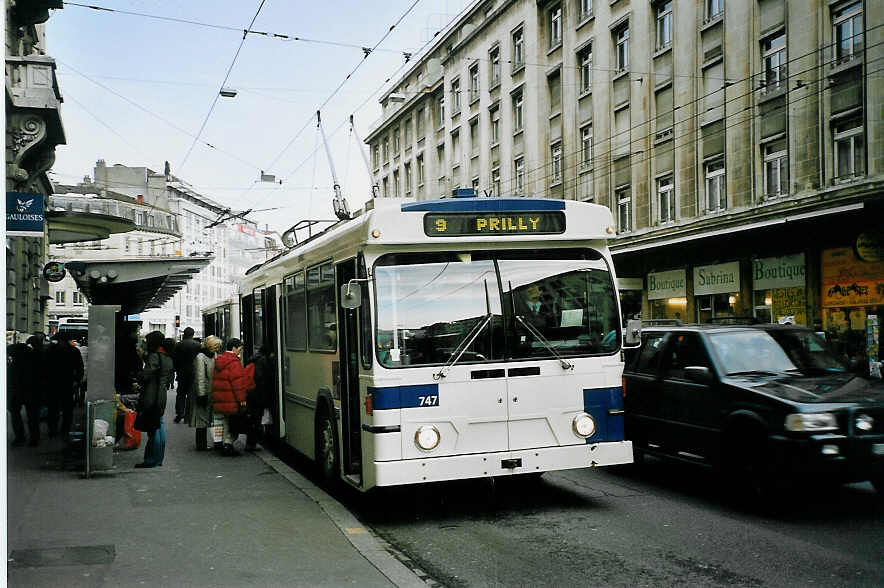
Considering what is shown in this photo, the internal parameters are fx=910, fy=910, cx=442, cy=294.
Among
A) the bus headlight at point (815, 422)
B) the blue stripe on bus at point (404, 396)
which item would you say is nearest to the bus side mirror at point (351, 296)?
the blue stripe on bus at point (404, 396)

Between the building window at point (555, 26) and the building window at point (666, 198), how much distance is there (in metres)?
8.53

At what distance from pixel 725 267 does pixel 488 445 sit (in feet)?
59.6

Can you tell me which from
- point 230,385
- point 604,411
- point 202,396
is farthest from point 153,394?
point 604,411

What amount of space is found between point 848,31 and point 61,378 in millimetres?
17295

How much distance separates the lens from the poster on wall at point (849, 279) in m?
19.3

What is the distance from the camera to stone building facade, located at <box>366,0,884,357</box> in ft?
64.8

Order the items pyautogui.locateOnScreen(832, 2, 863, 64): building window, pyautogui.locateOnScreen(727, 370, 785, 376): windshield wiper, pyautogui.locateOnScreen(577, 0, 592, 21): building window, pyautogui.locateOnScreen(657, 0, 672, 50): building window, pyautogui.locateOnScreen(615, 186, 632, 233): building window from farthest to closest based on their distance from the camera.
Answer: pyautogui.locateOnScreen(577, 0, 592, 21): building window < pyautogui.locateOnScreen(615, 186, 632, 233): building window < pyautogui.locateOnScreen(657, 0, 672, 50): building window < pyautogui.locateOnScreen(832, 2, 863, 64): building window < pyautogui.locateOnScreen(727, 370, 785, 376): windshield wiper

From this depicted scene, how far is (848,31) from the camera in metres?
19.8

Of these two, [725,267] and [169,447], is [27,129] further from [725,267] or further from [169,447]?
[725,267]

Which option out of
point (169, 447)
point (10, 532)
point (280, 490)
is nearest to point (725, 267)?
point (169, 447)

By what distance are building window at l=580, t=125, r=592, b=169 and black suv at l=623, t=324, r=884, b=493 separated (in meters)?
21.1

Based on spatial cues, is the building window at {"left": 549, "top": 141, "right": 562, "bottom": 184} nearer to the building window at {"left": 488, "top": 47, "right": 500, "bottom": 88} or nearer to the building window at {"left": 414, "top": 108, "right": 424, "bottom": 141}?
the building window at {"left": 488, "top": 47, "right": 500, "bottom": 88}

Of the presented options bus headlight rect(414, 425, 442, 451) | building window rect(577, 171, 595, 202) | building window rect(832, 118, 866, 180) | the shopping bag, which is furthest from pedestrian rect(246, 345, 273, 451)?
building window rect(577, 171, 595, 202)

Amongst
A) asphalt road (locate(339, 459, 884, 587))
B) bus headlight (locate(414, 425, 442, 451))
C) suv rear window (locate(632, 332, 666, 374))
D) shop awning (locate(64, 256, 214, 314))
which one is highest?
shop awning (locate(64, 256, 214, 314))
